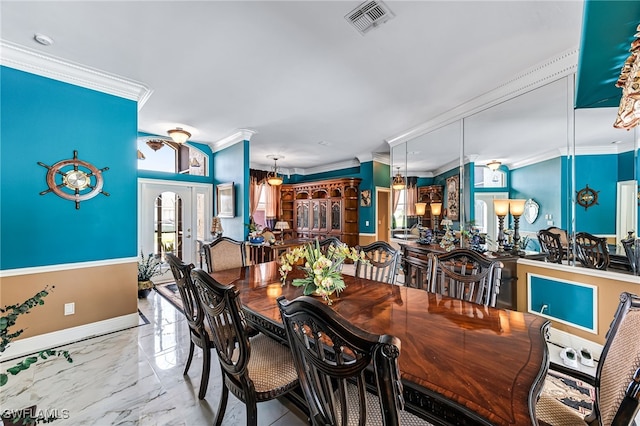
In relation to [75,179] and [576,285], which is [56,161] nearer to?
[75,179]

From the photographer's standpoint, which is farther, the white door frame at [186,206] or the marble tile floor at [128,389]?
the white door frame at [186,206]

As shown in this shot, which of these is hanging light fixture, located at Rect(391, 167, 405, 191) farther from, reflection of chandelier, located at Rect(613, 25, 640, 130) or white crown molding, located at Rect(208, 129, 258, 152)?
reflection of chandelier, located at Rect(613, 25, 640, 130)

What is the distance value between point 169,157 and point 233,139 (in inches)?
61.3

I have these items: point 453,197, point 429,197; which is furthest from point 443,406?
point 429,197

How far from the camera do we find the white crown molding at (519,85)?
2500 mm

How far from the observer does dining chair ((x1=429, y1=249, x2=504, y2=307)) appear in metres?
1.78

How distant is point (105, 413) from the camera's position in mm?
1811

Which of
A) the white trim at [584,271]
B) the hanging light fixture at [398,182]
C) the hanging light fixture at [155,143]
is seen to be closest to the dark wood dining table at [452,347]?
the white trim at [584,271]

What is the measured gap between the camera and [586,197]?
98.7 inches

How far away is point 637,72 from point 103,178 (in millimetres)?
4422

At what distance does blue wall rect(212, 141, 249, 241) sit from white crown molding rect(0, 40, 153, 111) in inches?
72.2

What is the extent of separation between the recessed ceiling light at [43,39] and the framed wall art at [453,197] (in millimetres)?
4793

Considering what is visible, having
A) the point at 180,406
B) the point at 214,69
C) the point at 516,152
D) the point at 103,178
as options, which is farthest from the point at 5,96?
the point at 516,152

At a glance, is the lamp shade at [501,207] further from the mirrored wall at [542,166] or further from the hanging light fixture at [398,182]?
the hanging light fixture at [398,182]
